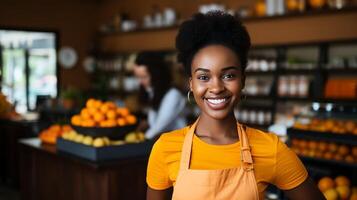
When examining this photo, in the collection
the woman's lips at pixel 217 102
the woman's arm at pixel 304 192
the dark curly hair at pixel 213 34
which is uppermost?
the dark curly hair at pixel 213 34

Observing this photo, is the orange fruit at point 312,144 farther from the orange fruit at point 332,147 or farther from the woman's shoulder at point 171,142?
the woman's shoulder at point 171,142

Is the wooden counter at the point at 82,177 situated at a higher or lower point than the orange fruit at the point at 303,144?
lower

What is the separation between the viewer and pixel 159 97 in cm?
315

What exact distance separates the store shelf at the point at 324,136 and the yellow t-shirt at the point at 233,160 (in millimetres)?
1224

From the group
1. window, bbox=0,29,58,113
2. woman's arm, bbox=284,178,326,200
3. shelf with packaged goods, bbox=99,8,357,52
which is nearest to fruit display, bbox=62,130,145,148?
woman's arm, bbox=284,178,326,200

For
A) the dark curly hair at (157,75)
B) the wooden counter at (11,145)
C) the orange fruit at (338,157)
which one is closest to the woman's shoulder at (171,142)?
the orange fruit at (338,157)

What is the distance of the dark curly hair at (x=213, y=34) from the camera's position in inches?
47.3

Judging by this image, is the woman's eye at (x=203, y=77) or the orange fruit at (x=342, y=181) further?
the orange fruit at (x=342, y=181)

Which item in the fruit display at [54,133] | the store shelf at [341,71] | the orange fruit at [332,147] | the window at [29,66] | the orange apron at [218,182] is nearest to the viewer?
the orange apron at [218,182]

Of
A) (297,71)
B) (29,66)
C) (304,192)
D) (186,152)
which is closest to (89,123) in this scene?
(186,152)

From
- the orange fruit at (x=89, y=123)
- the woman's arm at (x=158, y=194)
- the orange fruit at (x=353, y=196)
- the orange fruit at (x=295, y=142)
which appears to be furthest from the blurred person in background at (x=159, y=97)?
the woman's arm at (x=158, y=194)

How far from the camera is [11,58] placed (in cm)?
729

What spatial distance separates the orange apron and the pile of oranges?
1.36 m

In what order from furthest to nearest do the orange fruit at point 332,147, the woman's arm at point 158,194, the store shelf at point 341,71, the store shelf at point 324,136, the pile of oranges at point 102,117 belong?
the store shelf at point 341,71
the pile of oranges at point 102,117
the orange fruit at point 332,147
the store shelf at point 324,136
the woman's arm at point 158,194
